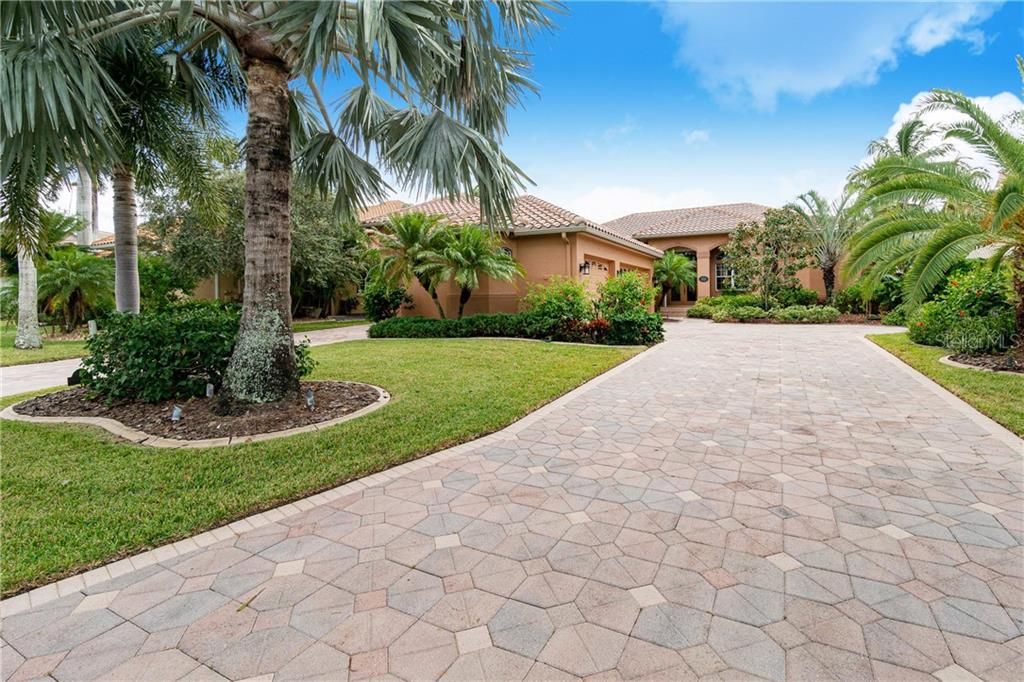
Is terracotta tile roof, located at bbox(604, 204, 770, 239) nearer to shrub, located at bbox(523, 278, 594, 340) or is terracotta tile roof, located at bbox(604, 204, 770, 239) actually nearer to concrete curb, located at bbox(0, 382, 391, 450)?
shrub, located at bbox(523, 278, 594, 340)

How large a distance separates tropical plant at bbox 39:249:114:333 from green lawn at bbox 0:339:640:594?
411 inches

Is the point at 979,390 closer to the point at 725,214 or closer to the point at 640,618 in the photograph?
the point at 640,618

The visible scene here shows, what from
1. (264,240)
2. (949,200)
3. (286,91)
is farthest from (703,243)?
(264,240)

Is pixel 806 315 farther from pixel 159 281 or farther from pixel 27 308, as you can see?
pixel 27 308

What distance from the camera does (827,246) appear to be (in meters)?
23.7

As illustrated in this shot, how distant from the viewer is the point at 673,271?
26.3 m

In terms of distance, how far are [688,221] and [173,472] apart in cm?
2970

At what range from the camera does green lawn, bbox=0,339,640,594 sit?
3.29m

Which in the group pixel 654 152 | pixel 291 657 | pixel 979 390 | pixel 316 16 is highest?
pixel 654 152

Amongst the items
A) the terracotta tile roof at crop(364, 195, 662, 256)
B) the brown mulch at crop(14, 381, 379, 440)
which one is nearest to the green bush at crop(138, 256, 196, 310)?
the terracotta tile roof at crop(364, 195, 662, 256)

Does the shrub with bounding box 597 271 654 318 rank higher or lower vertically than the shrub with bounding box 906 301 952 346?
higher

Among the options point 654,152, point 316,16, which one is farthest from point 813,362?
point 316,16

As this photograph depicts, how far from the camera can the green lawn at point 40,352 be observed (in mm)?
11844

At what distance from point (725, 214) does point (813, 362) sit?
2195 centimetres
